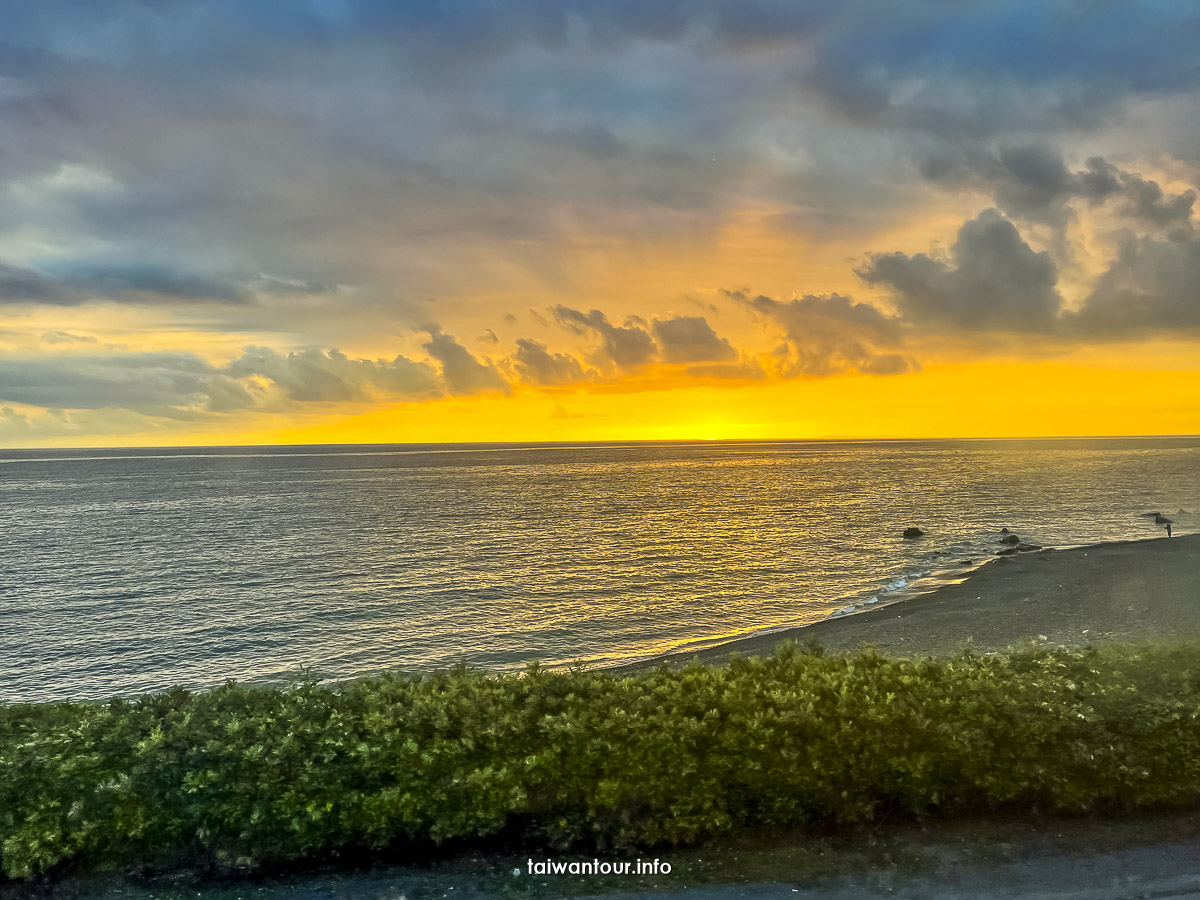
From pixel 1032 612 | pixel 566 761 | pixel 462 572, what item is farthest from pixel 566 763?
pixel 462 572

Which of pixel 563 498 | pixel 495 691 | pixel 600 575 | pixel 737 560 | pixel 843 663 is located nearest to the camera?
pixel 495 691

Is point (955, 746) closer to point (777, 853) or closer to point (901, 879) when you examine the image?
point (901, 879)

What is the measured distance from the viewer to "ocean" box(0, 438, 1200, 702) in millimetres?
30375

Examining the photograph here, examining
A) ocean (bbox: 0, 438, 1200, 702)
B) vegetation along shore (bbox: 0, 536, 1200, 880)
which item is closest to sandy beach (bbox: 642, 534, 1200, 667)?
ocean (bbox: 0, 438, 1200, 702)

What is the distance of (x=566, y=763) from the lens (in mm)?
8086

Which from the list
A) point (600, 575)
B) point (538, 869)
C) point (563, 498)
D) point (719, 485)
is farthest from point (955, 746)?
point (719, 485)

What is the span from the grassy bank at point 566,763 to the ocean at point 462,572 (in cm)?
1900

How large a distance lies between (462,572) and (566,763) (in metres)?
41.6

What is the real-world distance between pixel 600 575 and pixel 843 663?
1448 inches

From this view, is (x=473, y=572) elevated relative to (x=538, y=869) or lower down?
lower down

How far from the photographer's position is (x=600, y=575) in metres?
46.5

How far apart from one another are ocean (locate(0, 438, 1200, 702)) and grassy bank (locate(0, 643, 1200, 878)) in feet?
62.4

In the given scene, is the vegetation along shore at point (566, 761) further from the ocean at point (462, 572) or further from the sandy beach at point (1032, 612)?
the ocean at point (462, 572)

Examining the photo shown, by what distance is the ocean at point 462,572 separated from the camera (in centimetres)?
3038
